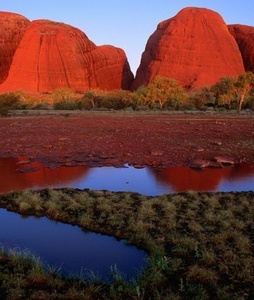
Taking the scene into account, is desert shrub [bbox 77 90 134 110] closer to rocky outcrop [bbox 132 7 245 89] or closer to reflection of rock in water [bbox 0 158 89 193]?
rocky outcrop [bbox 132 7 245 89]

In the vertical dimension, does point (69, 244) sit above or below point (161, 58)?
below

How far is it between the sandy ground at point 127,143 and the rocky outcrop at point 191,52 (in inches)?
2045

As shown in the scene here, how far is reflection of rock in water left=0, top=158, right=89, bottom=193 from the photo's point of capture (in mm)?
12367

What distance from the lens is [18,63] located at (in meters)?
80.5

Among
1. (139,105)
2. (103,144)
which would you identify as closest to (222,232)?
(103,144)

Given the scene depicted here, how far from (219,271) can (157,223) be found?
7.95 feet

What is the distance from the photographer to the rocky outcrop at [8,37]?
8125cm

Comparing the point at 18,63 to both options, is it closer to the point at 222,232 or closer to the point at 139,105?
the point at 139,105

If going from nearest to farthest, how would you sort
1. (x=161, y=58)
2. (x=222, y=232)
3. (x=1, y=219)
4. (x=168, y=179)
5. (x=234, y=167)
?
(x=222, y=232)
(x=1, y=219)
(x=168, y=179)
(x=234, y=167)
(x=161, y=58)

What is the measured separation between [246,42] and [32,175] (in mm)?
81575

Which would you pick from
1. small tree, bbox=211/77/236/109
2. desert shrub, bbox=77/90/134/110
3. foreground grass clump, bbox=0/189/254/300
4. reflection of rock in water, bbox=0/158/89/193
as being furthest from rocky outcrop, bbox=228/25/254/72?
foreground grass clump, bbox=0/189/254/300

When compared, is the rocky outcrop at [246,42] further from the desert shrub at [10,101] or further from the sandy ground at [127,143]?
Result: the sandy ground at [127,143]

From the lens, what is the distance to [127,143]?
790 inches

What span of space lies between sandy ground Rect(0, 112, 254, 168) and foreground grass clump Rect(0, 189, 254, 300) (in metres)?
5.62
